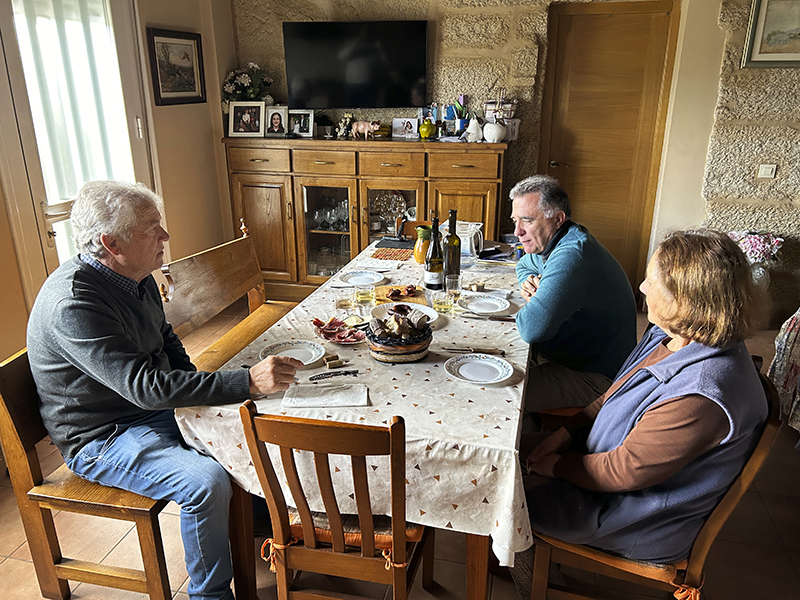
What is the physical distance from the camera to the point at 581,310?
2.00 m

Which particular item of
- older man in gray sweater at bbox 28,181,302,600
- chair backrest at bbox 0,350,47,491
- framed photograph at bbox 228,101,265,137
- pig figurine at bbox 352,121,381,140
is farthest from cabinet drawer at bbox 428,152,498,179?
chair backrest at bbox 0,350,47,491

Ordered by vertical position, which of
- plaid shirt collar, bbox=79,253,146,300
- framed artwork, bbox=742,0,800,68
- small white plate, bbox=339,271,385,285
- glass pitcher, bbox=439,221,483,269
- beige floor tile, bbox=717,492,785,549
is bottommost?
beige floor tile, bbox=717,492,785,549

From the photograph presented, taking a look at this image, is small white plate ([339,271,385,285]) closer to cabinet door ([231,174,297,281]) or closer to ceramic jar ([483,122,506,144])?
Result: ceramic jar ([483,122,506,144])

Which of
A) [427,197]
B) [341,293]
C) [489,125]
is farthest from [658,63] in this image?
[341,293]

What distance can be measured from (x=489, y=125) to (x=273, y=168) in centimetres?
151

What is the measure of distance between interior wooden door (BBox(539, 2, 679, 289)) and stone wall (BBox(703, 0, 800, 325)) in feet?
1.20

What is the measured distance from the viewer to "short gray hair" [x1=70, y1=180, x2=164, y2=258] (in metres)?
1.64

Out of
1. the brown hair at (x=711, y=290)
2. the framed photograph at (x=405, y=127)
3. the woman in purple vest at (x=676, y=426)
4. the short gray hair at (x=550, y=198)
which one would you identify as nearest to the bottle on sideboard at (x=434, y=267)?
the short gray hair at (x=550, y=198)

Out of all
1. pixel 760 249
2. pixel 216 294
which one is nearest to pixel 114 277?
pixel 216 294

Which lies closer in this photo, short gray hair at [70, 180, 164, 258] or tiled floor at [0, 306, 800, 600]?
short gray hair at [70, 180, 164, 258]

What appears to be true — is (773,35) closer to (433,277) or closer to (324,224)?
(433,277)

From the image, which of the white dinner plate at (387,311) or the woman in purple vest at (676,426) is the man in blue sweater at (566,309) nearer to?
the white dinner plate at (387,311)

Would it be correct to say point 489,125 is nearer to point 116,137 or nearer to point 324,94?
point 324,94

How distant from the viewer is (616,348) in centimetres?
205
